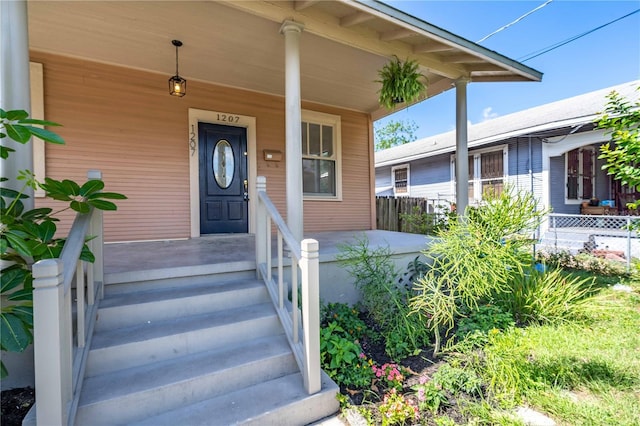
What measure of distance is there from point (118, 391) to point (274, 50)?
379 centimetres

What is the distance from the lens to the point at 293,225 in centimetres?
296

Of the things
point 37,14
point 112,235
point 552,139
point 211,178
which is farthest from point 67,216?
point 552,139

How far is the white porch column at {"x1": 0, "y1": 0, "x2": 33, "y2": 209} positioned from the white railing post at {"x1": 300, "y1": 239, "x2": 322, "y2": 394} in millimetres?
1777

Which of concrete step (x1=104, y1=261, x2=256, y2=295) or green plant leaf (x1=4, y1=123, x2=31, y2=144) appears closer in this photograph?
green plant leaf (x1=4, y1=123, x2=31, y2=144)

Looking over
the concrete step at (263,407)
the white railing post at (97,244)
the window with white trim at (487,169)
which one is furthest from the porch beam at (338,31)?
the window with white trim at (487,169)

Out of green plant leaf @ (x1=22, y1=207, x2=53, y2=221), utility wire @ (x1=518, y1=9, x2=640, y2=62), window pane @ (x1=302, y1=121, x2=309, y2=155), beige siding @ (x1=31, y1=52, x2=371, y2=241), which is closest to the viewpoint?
green plant leaf @ (x1=22, y1=207, x2=53, y2=221)

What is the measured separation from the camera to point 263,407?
174cm

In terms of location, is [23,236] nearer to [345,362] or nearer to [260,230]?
[260,230]

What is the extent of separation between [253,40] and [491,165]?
28.6ft

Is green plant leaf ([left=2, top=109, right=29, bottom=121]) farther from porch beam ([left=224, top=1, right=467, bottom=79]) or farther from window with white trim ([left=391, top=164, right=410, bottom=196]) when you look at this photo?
window with white trim ([left=391, top=164, right=410, bottom=196])

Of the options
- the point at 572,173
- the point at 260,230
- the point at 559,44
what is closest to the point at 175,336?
the point at 260,230

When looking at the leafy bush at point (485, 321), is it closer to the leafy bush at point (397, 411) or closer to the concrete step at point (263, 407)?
the leafy bush at point (397, 411)

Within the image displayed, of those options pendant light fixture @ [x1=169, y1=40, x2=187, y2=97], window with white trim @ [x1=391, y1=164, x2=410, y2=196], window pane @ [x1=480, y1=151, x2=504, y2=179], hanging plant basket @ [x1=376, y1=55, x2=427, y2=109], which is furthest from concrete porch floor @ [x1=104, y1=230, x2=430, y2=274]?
window with white trim @ [x1=391, y1=164, x2=410, y2=196]

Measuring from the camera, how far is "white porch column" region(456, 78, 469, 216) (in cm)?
429
